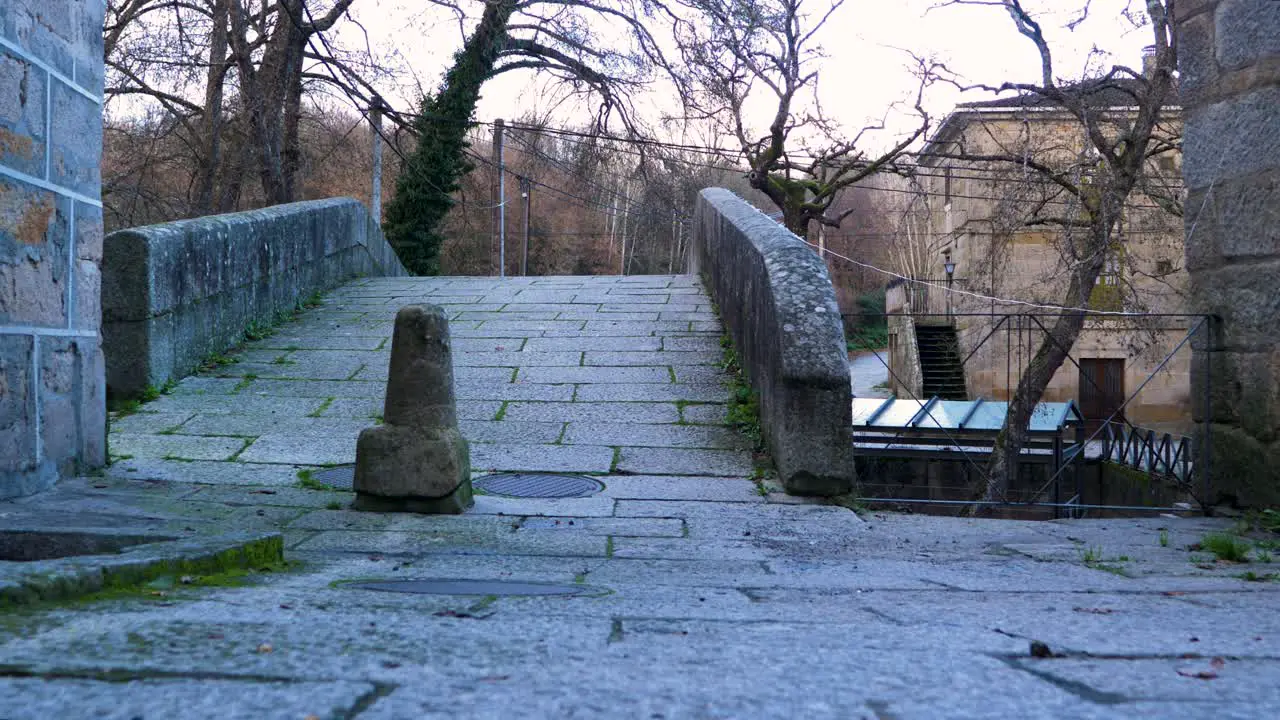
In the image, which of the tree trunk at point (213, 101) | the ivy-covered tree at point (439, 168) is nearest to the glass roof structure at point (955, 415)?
the ivy-covered tree at point (439, 168)

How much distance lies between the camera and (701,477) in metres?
6.08

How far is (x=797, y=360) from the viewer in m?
5.67

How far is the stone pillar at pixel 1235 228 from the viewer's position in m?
5.12

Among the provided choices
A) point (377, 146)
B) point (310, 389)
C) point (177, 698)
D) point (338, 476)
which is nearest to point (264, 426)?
point (310, 389)

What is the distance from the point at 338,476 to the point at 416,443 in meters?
1.06

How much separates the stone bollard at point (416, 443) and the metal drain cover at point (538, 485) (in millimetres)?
490

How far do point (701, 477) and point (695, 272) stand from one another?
6994 millimetres

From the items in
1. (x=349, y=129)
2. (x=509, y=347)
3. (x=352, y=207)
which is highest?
(x=349, y=129)

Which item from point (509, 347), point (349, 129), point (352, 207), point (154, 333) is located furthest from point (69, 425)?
point (349, 129)

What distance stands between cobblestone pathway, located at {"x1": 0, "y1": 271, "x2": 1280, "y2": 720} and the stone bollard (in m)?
0.16

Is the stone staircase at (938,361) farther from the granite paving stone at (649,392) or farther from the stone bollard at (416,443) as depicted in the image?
the stone bollard at (416,443)

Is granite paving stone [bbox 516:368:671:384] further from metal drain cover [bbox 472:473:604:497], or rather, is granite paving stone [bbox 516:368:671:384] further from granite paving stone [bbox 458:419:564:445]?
A: metal drain cover [bbox 472:473:604:497]

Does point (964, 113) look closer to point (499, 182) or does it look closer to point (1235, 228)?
point (1235, 228)

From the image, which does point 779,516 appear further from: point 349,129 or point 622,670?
point 349,129
